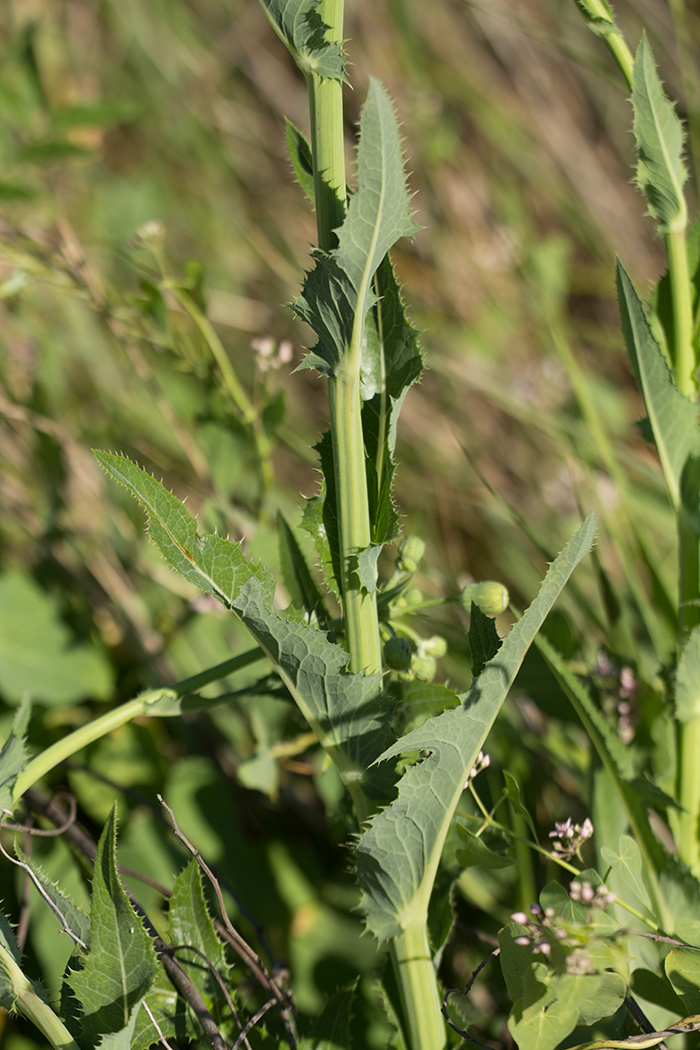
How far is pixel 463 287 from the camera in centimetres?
256

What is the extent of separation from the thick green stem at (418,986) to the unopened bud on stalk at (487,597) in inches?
12.2

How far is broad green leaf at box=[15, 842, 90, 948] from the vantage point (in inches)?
27.0

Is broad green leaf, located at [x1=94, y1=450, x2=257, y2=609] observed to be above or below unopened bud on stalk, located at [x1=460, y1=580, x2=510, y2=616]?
above

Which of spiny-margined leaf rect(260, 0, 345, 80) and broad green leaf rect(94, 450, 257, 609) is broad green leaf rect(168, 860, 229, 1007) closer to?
broad green leaf rect(94, 450, 257, 609)

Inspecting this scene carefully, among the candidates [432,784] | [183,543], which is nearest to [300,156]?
[183,543]

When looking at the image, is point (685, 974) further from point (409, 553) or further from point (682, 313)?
point (682, 313)

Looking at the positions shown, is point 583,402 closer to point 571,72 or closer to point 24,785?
point 24,785

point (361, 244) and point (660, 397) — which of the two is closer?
point (361, 244)

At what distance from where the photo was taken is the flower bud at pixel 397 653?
720 millimetres

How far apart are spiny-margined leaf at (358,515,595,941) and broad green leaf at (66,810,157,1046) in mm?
213

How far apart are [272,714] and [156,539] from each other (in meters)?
0.70

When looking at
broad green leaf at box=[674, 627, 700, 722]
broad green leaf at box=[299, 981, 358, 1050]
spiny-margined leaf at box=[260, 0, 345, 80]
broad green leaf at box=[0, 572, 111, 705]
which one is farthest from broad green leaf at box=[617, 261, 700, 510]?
broad green leaf at box=[0, 572, 111, 705]

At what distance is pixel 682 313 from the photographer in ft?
2.77

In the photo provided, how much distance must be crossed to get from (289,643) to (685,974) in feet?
1.63
